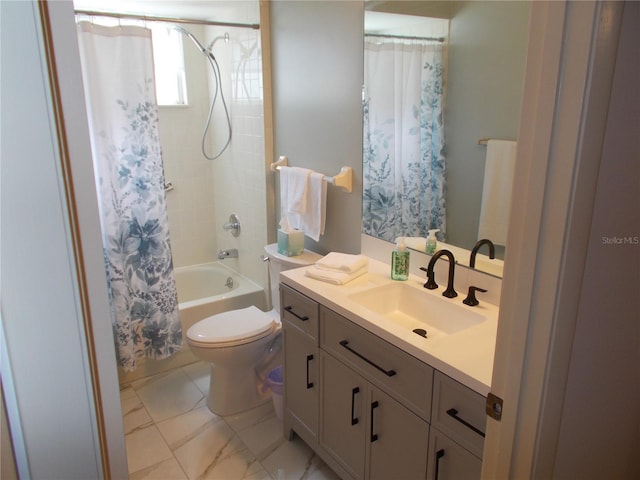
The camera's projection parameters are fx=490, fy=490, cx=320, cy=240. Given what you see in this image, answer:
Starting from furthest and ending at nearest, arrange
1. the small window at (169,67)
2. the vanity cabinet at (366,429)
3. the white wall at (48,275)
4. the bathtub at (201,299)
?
the small window at (169,67), the bathtub at (201,299), the vanity cabinet at (366,429), the white wall at (48,275)

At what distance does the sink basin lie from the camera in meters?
1.81

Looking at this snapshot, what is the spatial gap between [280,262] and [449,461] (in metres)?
1.43

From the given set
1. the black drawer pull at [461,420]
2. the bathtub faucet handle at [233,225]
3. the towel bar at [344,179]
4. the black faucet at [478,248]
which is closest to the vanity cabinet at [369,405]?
the black drawer pull at [461,420]

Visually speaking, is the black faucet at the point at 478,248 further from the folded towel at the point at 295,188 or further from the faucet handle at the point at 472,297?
the folded towel at the point at 295,188

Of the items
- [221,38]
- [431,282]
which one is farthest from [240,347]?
[221,38]

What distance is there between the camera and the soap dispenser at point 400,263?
206 cm

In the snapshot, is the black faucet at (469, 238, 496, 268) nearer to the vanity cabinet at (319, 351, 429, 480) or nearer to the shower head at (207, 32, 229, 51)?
the vanity cabinet at (319, 351, 429, 480)

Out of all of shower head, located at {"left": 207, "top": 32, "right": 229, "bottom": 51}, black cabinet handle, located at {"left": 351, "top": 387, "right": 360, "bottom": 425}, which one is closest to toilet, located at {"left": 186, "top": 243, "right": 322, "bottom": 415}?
black cabinet handle, located at {"left": 351, "top": 387, "right": 360, "bottom": 425}

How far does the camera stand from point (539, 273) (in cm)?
87

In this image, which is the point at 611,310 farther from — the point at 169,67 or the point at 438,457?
the point at 169,67

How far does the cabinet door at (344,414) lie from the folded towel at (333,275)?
→ 30cm

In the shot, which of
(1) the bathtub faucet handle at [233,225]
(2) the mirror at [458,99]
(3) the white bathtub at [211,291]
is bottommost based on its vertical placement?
(3) the white bathtub at [211,291]

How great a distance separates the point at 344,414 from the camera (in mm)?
1912

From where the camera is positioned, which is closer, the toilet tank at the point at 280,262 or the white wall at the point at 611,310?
the white wall at the point at 611,310
